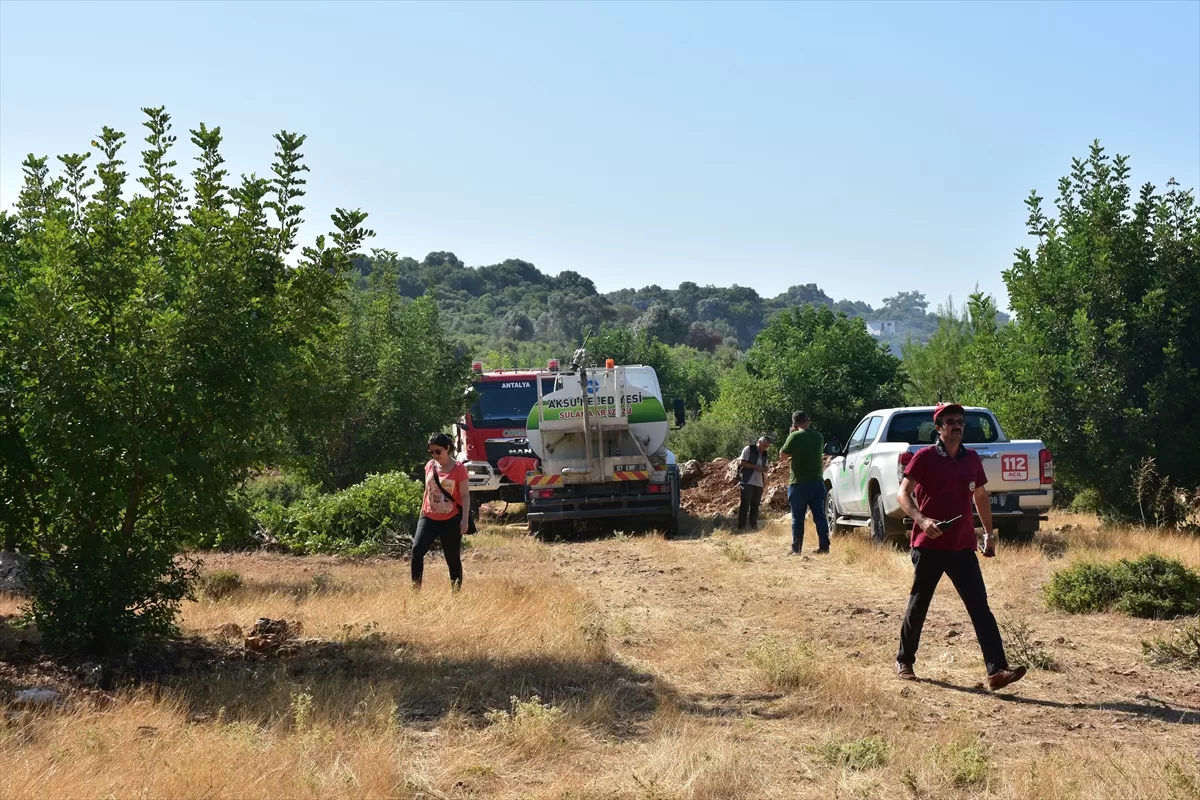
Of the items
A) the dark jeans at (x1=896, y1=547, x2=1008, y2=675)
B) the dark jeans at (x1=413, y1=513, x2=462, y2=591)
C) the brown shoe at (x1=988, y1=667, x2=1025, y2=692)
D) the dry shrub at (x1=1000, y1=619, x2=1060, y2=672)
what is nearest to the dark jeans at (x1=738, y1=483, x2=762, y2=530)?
the dark jeans at (x1=413, y1=513, x2=462, y2=591)

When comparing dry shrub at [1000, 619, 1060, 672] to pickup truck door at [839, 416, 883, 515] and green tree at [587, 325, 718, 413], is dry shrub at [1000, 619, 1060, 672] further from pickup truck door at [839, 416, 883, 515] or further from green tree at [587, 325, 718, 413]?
green tree at [587, 325, 718, 413]

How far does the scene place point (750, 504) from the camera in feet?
67.4

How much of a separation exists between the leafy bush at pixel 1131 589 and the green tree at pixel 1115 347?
7.20 metres

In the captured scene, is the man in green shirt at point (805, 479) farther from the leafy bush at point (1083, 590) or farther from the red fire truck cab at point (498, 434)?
the red fire truck cab at point (498, 434)

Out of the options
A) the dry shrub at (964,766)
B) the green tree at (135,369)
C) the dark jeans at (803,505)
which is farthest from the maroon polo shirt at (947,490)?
the dark jeans at (803,505)

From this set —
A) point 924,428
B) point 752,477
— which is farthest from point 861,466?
point 752,477

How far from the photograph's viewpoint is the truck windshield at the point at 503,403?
78.1 feet

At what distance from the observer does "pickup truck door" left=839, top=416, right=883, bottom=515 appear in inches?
629

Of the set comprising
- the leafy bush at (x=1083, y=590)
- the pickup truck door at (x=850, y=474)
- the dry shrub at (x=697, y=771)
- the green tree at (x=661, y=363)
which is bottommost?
the dry shrub at (x=697, y=771)

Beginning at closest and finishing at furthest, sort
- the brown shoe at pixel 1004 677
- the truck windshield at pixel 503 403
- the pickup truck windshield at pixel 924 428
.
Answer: the brown shoe at pixel 1004 677 → the pickup truck windshield at pixel 924 428 → the truck windshield at pixel 503 403

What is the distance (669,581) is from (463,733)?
7229mm

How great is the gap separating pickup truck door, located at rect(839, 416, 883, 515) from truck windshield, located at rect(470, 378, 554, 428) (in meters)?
8.38

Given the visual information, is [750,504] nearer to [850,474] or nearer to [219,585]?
[850,474]

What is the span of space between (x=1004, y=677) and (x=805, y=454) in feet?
27.2
